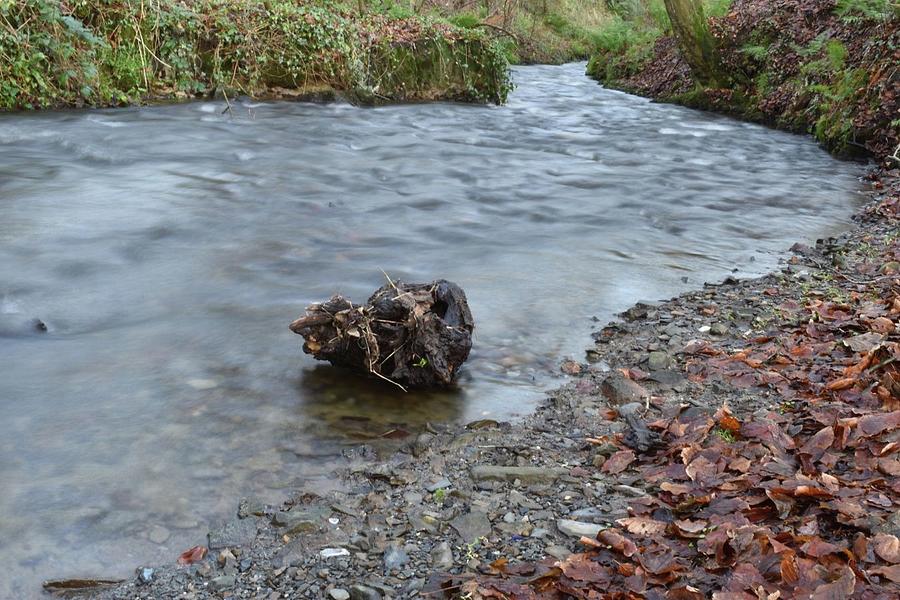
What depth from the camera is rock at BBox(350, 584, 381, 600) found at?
262 cm

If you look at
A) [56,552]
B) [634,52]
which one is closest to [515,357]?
[56,552]

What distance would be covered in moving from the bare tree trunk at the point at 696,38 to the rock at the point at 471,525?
14974 millimetres

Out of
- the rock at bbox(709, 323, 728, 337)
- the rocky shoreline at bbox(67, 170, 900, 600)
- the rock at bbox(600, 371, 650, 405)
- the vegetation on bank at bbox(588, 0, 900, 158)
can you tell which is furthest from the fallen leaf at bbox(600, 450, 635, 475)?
the vegetation on bank at bbox(588, 0, 900, 158)

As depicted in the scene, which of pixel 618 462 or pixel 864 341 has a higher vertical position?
pixel 864 341

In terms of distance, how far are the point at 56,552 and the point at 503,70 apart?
1530cm

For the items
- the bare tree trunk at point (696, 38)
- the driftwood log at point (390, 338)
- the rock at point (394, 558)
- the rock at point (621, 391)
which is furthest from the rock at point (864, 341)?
the bare tree trunk at point (696, 38)

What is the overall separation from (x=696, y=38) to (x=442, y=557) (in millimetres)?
15319

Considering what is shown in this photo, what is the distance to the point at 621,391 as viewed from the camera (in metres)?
4.16

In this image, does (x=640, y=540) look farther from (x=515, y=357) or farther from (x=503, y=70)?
(x=503, y=70)

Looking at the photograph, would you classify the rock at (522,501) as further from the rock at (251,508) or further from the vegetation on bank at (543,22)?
the vegetation on bank at (543,22)

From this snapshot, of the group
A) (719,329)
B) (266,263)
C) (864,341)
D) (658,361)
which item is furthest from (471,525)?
(266,263)

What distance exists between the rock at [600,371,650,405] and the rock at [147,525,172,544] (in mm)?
2208

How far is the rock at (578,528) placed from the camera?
2.90 meters

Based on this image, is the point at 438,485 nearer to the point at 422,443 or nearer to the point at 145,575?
the point at 422,443
